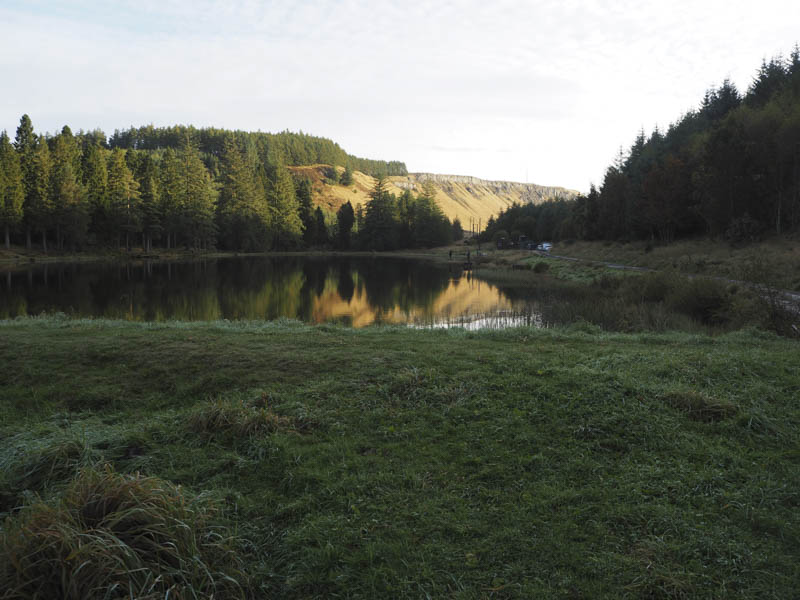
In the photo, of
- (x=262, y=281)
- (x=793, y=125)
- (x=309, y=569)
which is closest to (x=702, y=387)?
(x=309, y=569)

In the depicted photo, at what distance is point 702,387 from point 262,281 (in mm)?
33798

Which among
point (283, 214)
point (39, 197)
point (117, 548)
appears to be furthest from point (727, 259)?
point (283, 214)

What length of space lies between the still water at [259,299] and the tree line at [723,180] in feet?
69.1

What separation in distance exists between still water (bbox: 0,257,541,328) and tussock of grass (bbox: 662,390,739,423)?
1243 centimetres

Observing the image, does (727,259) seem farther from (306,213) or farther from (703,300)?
(306,213)

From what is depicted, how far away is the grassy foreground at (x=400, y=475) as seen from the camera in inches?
122

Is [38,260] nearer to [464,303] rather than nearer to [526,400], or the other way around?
[464,303]

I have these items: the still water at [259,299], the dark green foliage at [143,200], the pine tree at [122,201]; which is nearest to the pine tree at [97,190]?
the dark green foliage at [143,200]

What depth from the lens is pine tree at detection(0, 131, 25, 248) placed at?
1870 inches

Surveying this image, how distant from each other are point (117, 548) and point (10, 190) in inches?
2417

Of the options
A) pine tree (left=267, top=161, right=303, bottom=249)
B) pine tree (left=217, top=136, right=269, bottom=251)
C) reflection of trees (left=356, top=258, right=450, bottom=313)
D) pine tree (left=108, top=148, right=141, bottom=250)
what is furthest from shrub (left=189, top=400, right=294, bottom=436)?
pine tree (left=267, top=161, right=303, bottom=249)

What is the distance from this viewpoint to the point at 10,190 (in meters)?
48.1

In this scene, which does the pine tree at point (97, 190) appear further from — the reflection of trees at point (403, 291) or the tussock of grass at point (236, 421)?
the tussock of grass at point (236, 421)

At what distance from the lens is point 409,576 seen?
3.18m
